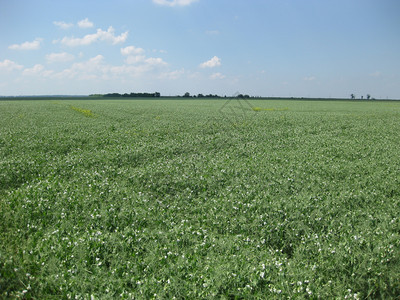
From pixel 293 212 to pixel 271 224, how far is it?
94cm

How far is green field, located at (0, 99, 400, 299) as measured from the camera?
16.1 feet

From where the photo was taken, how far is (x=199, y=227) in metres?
6.96

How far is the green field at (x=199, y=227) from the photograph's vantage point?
4.92m

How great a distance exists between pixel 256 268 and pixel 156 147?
1130cm

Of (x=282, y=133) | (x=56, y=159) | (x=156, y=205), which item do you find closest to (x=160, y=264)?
(x=156, y=205)

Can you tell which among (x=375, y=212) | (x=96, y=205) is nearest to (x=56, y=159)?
(x=96, y=205)

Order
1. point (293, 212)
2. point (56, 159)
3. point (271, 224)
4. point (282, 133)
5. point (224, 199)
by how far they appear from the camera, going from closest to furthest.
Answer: point (271, 224), point (293, 212), point (224, 199), point (56, 159), point (282, 133)

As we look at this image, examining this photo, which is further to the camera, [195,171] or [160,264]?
[195,171]

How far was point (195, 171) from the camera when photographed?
11141 millimetres

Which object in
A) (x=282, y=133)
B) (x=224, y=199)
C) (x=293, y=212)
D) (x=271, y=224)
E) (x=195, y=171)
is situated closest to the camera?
(x=271, y=224)

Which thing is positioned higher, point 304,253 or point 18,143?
point 18,143

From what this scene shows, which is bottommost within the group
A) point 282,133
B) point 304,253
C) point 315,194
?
point 304,253

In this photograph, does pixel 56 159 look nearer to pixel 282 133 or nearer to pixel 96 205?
pixel 96 205

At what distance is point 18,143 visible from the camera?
627 inches
